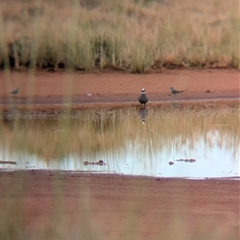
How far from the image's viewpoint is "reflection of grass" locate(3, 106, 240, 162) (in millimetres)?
7835

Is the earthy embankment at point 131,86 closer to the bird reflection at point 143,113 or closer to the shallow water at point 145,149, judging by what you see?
the bird reflection at point 143,113

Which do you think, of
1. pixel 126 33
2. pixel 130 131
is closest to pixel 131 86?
pixel 130 131

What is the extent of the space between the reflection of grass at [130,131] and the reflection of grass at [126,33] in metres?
0.83

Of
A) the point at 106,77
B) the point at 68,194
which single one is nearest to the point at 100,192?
the point at 68,194

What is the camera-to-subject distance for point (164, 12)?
480 centimetres

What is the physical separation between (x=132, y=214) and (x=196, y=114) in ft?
29.8

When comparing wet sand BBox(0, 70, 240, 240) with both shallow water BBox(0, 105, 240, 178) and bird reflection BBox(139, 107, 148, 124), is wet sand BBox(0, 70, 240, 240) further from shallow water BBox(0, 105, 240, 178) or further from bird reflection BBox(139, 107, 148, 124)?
bird reflection BBox(139, 107, 148, 124)

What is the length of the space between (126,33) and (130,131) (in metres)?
1.96

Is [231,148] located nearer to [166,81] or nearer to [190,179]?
[190,179]

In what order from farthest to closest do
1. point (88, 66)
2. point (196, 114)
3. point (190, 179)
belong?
point (88, 66), point (196, 114), point (190, 179)

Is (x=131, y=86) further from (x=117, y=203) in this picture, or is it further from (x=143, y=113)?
(x=117, y=203)

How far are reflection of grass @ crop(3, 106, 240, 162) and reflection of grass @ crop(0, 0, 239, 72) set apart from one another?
826mm

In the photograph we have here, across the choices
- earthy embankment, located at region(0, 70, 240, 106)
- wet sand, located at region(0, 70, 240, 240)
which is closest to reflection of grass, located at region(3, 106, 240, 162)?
wet sand, located at region(0, 70, 240, 240)

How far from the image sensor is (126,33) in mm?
8492
